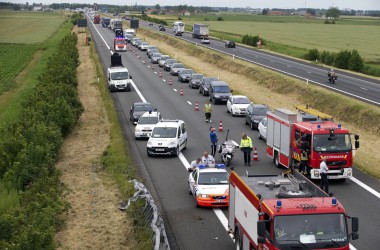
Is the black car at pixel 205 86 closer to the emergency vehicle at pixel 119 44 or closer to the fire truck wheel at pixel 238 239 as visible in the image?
the fire truck wheel at pixel 238 239

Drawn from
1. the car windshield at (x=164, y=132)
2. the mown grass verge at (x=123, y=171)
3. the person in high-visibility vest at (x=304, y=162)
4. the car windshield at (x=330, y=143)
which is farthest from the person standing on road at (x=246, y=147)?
the mown grass verge at (x=123, y=171)

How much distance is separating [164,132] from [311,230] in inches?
Result: 813

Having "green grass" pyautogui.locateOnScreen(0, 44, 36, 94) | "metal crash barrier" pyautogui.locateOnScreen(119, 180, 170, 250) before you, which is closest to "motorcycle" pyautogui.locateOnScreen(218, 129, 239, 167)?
"metal crash barrier" pyautogui.locateOnScreen(119, 180, 170, 250)

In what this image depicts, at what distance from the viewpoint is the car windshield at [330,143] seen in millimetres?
26734

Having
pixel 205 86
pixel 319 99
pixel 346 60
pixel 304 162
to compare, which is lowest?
pixel 319 99

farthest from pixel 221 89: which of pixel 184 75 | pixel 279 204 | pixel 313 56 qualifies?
pixel 313 56

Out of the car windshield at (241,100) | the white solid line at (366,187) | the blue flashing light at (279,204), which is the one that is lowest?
the white solid line at (366,187)

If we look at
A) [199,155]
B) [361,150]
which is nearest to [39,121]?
[199,155]

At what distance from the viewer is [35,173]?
84.5ft

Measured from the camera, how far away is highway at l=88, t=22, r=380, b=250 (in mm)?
20766

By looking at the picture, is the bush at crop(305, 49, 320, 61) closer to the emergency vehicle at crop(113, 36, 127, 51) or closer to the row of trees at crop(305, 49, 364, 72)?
the row of trees at crop(305, 49, 364, 72)

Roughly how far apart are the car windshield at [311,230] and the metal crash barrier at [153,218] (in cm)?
405

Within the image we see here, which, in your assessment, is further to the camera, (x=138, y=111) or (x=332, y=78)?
(x=332, y=78)

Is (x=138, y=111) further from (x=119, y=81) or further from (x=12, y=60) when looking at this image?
(x=12, y=60)
